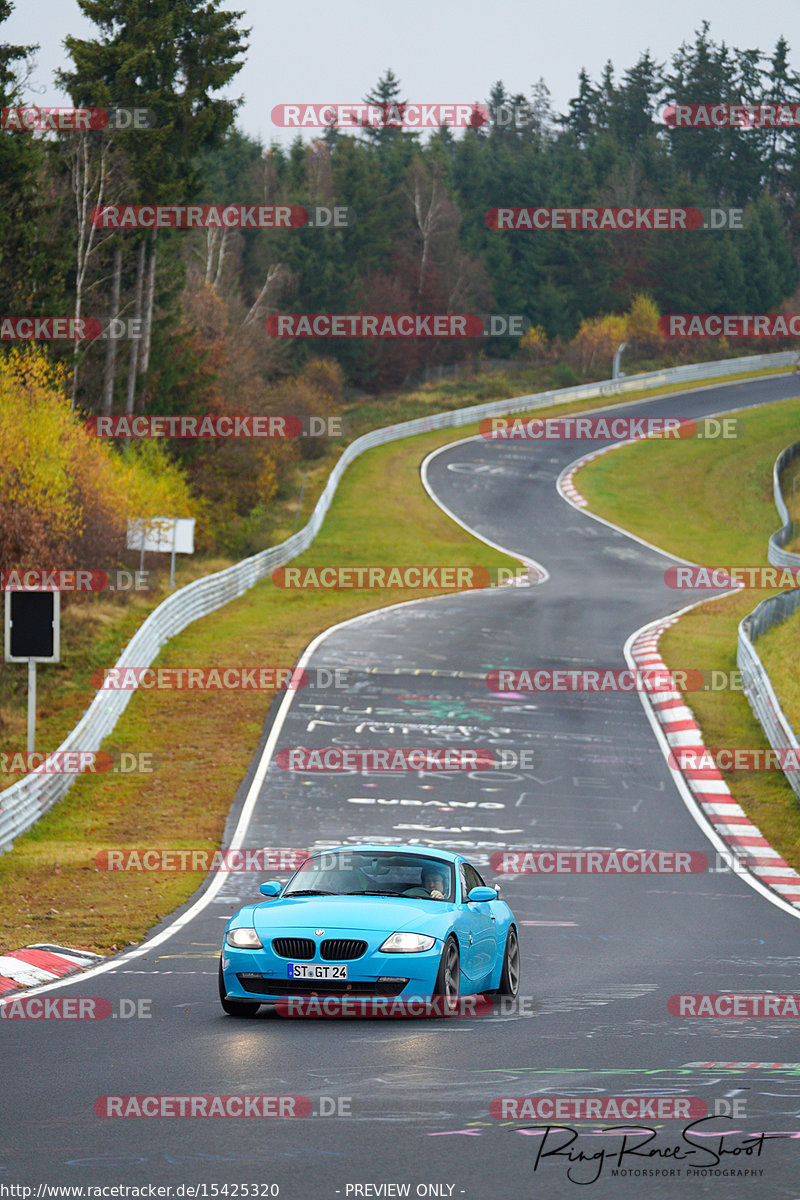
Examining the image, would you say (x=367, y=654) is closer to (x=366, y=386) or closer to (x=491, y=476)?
(x=491, y=476)

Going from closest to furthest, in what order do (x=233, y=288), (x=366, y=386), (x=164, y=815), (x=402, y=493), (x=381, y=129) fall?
(x=164, y=815), (x=402, y=493), (x=233, y=288), (x=366, y=386), (x=381, y=129)

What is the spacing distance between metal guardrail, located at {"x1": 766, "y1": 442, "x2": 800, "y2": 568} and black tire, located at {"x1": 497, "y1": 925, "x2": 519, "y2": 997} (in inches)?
1543

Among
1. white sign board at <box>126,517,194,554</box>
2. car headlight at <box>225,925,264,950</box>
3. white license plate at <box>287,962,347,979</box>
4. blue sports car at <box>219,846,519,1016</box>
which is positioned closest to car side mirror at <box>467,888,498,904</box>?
blue sports car at <box>219,846,519,1016</box>

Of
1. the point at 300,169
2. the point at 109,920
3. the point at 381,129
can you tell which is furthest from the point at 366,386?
the point at 109,920

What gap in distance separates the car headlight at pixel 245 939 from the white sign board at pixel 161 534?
30.9 meters

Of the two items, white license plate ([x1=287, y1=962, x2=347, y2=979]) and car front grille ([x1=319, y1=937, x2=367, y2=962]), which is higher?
car front grille ([x1=319, y1=937, x2=367, y2=962])

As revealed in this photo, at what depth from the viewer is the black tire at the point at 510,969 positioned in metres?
11.5

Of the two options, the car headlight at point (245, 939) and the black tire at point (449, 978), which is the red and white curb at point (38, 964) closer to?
the car headlight at point (245, 939)

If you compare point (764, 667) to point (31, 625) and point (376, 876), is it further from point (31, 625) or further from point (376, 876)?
point (376, 876)

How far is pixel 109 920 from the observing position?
15.7m

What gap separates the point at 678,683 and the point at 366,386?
77806mm

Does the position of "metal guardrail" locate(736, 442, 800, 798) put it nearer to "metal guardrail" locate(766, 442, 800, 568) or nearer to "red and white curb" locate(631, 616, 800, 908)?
"metal guardrail" locate(766, 442, 800, 568)

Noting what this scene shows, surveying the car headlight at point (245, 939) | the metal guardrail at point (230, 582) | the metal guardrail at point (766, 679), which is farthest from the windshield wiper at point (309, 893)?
the metal guardrail at point (766, 679)

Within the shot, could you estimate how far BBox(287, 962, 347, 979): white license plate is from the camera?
10023 millimetres
